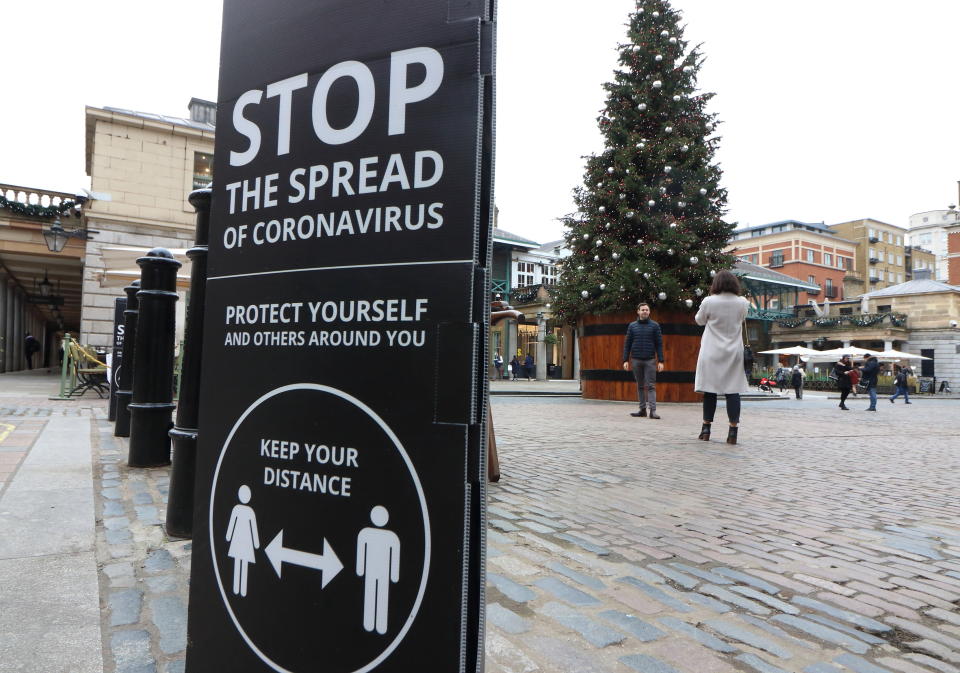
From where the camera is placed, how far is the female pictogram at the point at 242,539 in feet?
4.76

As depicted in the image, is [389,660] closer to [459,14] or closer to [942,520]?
[459,14]

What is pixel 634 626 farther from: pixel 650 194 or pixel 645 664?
pixel 650 194

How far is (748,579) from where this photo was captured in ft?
8.75

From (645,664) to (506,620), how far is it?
0.49 metres

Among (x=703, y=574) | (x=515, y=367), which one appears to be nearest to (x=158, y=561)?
(x=703, y=574)

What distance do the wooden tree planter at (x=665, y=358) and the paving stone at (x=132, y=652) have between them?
12.7 meters

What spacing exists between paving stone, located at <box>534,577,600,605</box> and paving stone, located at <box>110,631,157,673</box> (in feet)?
4.45

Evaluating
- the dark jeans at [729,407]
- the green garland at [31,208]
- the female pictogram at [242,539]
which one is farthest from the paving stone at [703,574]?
the green garland at [31,208]

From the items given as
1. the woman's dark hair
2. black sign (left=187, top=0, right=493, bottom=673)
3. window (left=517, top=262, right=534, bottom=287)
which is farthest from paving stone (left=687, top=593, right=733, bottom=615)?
window (left=517, top=262, right=534, bottom=287)

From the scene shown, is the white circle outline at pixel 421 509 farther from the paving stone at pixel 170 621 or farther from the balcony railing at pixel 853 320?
the balcony railing at pixel 853 320

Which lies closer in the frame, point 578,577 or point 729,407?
point 578,577

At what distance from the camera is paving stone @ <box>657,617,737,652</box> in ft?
6.63

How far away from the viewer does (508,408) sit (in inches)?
482

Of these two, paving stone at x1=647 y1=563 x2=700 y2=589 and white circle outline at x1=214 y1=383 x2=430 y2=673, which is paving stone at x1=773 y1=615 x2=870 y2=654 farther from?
white circle outline at x1=214 y1=383 x2=430 y2=673
